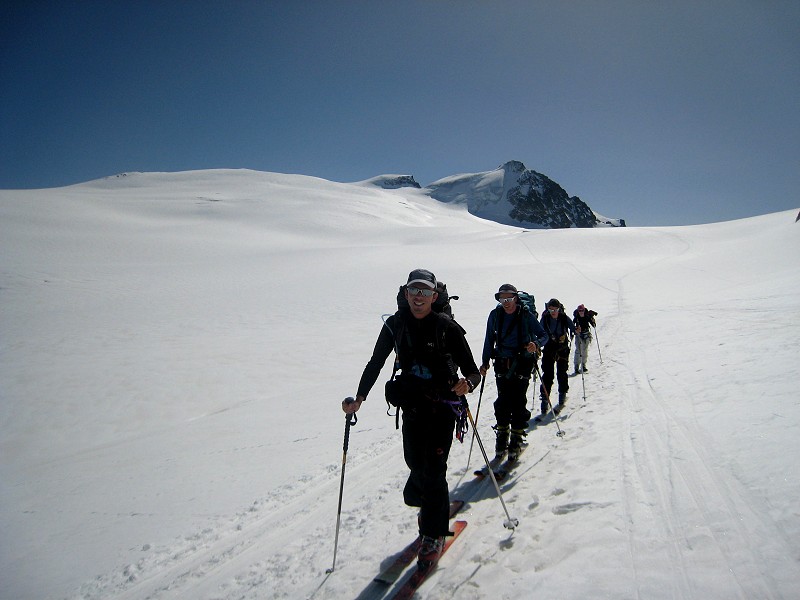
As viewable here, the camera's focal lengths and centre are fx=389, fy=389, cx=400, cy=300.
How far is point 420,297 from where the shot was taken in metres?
3.52

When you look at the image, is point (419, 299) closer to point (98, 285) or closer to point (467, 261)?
point (98, 285)

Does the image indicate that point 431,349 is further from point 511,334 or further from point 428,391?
point 511,334

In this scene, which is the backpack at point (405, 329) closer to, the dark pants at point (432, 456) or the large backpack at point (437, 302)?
the large backpack at point (437, 302)

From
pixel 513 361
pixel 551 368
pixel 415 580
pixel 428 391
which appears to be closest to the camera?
pixel 415 580

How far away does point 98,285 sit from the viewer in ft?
72.5

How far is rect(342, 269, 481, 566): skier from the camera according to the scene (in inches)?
139

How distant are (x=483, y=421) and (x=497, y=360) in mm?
2595

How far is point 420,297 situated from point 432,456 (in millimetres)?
1478

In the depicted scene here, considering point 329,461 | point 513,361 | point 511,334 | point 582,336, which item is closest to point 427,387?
point 513,361

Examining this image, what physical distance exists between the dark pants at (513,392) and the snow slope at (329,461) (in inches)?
27.0

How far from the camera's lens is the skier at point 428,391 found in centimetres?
353

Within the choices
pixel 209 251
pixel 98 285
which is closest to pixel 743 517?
pixel 98 285

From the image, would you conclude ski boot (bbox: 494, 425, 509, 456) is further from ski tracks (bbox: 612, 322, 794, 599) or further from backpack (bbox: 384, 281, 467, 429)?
backpack (bbox: 384, 281, 467, 429)

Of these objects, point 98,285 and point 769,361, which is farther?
point 98,285
